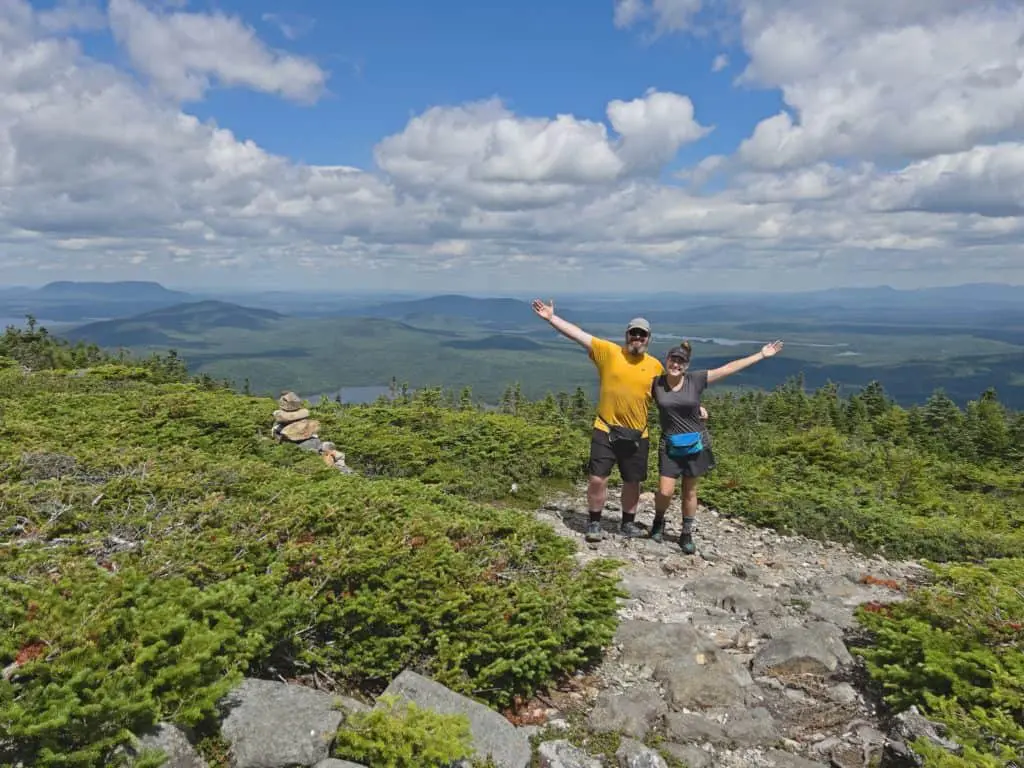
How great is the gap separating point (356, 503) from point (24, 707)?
3.60 metres

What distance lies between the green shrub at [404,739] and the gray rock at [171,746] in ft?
2.61

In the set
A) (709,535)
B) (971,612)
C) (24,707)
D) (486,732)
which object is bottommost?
(709,535)

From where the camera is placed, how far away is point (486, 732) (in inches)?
167

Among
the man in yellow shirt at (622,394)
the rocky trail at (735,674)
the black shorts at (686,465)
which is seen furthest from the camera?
the black shorts at (686,465)

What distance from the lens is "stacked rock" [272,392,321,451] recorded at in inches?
510

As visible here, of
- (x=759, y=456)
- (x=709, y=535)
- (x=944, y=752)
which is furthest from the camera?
(x=759, y=456)

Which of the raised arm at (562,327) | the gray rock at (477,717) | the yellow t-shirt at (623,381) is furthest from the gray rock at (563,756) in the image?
the raised arm at (562,327)

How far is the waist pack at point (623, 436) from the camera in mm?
8398

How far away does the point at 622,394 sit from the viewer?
8.32 meters

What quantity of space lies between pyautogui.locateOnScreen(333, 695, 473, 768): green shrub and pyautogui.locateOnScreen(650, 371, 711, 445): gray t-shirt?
527 cm

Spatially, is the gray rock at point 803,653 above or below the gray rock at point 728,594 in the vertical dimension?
above

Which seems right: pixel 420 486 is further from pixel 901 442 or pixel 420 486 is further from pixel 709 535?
pixel 901 442

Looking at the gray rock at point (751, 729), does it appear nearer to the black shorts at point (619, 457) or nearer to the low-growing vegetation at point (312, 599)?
the low-growing vegetation at point (312, 599)

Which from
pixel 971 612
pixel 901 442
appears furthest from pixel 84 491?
pixel 901 442
